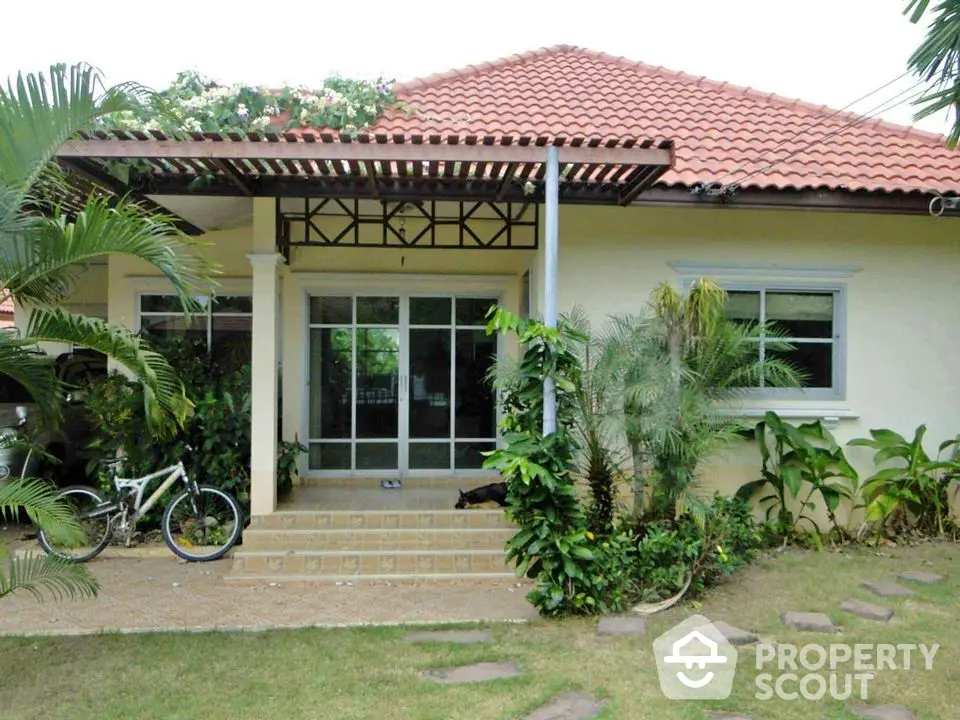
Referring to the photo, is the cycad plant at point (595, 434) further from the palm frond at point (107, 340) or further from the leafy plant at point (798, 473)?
the palm frond at point (107, 340)

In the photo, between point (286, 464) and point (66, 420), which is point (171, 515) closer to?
point (286, 464)

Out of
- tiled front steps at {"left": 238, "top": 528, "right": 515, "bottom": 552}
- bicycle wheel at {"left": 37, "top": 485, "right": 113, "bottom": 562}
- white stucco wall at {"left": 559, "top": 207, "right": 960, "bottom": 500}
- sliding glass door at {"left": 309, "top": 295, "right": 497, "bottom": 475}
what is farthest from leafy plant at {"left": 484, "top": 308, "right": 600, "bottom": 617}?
bicycle wheel at {"left": 37, "top": 485, "right": 113, "bottom": 562}

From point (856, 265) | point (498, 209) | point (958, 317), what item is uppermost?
point (498, 209)

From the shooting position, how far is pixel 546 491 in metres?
5.58

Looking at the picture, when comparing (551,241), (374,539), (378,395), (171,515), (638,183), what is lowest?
(374,539)

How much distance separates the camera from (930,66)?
4535 millimetres

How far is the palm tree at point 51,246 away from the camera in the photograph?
402cm

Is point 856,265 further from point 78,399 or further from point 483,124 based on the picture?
point 78,399

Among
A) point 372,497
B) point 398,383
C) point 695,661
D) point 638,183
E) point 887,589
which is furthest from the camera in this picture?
point 398,383

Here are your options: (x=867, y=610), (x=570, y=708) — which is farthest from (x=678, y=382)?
(x=570, y=708)

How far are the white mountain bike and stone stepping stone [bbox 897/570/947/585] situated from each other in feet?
19.9

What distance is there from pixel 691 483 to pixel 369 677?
10.4ft

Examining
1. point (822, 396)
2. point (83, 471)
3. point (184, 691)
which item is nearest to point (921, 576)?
point (822, 396)

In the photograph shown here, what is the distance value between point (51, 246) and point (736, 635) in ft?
16.0
